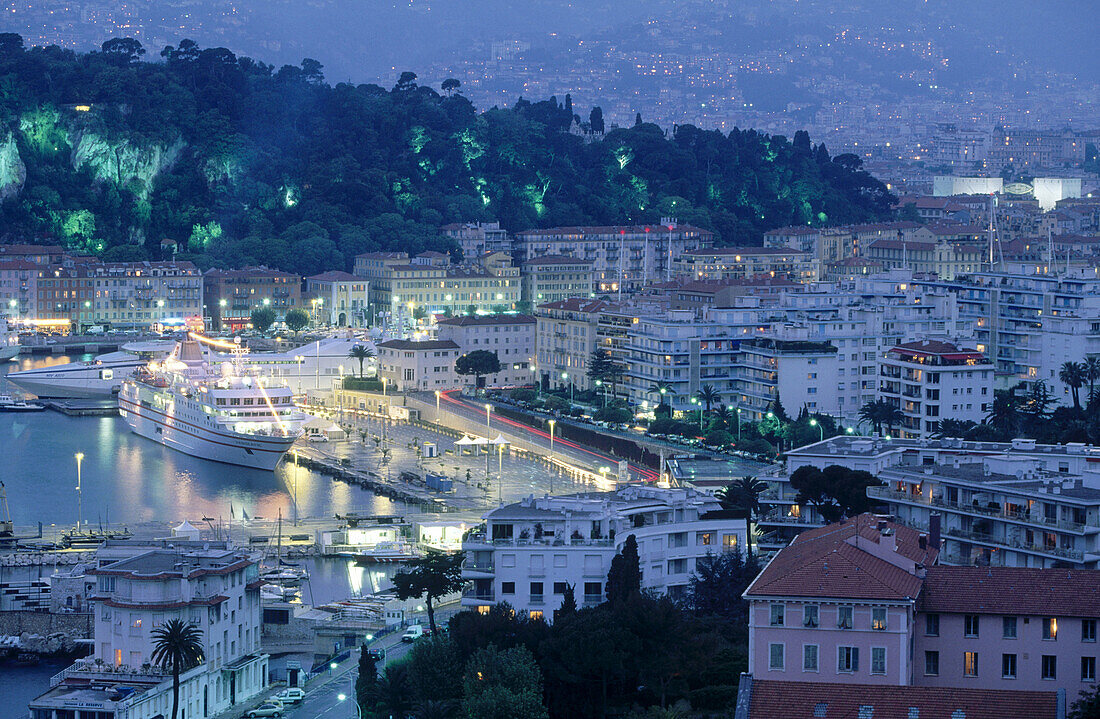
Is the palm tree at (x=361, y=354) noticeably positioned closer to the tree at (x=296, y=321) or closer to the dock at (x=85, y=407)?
the dock at (x=85, y=407)

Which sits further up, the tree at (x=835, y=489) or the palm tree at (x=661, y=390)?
the tree at (x=835, y=489)

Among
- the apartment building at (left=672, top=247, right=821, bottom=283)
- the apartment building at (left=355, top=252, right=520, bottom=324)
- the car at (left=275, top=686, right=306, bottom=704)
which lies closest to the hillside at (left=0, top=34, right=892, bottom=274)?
the apartment building at (left=355, top=252, right=520, bottom=324)

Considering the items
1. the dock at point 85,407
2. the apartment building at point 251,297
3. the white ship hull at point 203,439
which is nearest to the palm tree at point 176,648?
the white ship hull at point 203,439

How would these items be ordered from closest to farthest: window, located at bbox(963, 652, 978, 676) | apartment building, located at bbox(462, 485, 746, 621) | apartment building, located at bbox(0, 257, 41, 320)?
window, located at bbox(963, 652, 978, 676) < apartment building, located at bbox(462, 485, 746, 621) < apartment building, located at bbox(0, 257, 41, 320)

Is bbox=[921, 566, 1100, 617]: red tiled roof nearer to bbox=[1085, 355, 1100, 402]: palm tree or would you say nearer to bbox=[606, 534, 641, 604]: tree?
bbox=[606, 534, 641, 604]: tree

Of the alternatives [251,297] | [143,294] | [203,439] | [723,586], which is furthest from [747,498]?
[143,294]

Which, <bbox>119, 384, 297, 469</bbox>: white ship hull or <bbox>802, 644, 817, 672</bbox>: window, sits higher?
<bbox>802, 644, 817, 672</bbox>: window

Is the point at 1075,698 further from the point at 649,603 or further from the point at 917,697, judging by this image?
the point at 649,603
